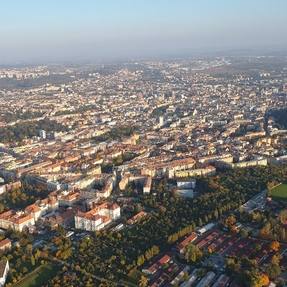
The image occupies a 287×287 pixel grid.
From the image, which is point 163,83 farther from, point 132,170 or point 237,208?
point 237,208

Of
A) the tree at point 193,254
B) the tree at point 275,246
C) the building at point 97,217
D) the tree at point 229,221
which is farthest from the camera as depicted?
the building at point 97,217

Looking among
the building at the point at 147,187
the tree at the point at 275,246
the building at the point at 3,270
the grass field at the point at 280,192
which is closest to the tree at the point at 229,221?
the tree at the point at 275,246

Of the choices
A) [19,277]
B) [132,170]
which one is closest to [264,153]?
[132,170]

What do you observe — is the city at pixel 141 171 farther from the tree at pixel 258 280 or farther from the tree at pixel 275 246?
the tree at pixel 258 280

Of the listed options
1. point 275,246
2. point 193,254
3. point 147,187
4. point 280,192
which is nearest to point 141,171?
point 147,187

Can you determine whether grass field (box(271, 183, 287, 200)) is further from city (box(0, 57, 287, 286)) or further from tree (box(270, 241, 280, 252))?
tree (box(270, 241, 280, 252))

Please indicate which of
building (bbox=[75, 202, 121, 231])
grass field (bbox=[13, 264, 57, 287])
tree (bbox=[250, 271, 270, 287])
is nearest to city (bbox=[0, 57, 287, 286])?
building (bbox=[75, 202, 121, 231])
